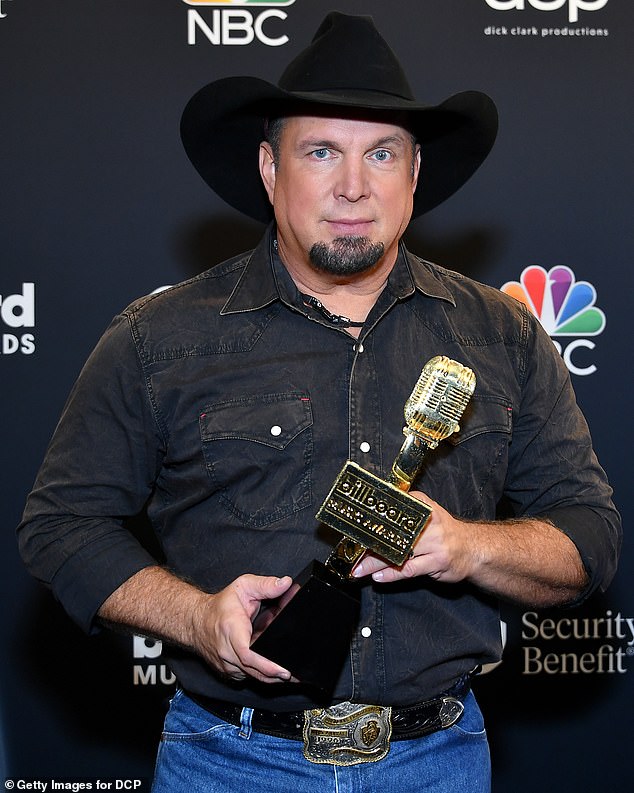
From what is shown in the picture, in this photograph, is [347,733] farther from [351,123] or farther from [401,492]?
[351,123]

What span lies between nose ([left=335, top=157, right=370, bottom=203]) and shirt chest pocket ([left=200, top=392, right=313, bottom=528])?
34cm

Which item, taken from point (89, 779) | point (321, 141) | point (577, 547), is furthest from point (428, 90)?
point (89, 779)

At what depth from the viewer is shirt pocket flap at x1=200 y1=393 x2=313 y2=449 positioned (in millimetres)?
1678

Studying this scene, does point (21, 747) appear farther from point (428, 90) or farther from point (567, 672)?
point (428, 90)

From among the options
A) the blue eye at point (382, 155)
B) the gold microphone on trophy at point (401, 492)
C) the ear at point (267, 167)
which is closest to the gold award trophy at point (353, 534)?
the gold microphone on trophy at point (401, 492)

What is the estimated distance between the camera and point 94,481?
1.69m

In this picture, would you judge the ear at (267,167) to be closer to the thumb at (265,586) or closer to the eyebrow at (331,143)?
the eyebrow at (331,143)

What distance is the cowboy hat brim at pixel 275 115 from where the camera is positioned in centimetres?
173

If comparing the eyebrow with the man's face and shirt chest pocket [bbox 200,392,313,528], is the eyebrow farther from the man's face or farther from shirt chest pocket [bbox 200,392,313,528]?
shirt chest pocket [bbox 200,392,313,528]

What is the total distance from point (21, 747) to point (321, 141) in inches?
69.1

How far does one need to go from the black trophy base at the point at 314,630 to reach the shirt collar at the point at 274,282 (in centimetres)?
50

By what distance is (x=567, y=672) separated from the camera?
268 centimetres

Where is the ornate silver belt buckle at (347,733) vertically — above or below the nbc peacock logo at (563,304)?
below

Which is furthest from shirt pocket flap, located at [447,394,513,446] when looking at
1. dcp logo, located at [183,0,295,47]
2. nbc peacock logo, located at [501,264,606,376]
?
dcp logo, located at [183,0,295,47]
